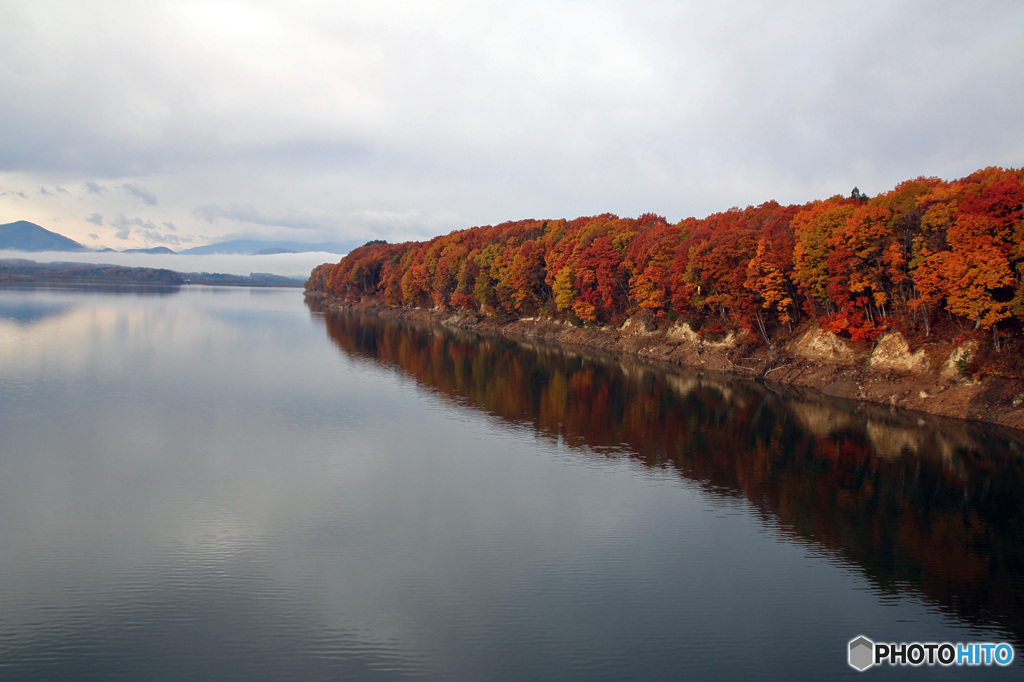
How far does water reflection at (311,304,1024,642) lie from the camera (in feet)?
57.1

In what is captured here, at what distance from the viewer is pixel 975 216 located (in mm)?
33438

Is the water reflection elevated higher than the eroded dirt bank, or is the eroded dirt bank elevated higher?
the eroded dirt bank

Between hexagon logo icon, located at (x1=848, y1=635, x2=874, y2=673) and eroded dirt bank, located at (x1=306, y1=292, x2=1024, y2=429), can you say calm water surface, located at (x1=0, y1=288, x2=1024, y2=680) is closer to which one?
hexagon logo icon, located at (x1=848, y1=635, x2=874, y2=673)

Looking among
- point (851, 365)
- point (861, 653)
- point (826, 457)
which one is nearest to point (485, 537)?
point (861, 653)

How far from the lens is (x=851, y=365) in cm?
4309

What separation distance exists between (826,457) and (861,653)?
16297 mm

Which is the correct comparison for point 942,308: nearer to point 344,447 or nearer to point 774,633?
point 774,633

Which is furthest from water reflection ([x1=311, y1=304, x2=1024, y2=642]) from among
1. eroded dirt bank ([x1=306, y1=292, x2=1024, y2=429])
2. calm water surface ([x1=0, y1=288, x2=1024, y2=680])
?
eroded dirt bank ([x1=306, y1=292, x2=1024, y2=429])

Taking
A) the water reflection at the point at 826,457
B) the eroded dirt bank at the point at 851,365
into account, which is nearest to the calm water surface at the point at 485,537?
the water reflection at the point at 826,457

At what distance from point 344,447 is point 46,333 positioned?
181ft

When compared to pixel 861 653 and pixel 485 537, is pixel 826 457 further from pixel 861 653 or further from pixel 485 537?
pixel 485 537

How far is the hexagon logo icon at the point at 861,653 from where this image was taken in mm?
12852

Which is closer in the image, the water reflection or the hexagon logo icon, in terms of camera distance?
the hexagon logo icon

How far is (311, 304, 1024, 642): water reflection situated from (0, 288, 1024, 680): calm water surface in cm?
14
